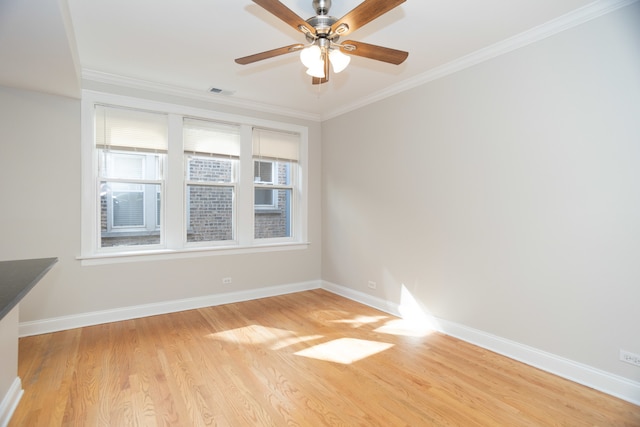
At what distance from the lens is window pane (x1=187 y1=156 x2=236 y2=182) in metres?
4.19

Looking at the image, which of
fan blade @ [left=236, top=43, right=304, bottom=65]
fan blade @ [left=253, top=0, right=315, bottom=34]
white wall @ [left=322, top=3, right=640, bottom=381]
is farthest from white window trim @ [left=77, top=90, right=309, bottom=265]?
fan blade @ [left=253, top=0, right=315, bottom=34]

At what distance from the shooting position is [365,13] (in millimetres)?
1725

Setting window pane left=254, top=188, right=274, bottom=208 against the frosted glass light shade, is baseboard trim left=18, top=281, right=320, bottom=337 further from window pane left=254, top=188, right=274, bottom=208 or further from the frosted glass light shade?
the frosted glass light shade

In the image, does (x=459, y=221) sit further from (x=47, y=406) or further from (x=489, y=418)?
(x=47, y=406)

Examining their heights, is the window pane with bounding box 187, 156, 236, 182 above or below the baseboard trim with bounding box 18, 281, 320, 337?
above

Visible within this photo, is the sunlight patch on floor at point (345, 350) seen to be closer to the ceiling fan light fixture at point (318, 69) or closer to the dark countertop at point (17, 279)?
the dark countertop at point (17, 279)

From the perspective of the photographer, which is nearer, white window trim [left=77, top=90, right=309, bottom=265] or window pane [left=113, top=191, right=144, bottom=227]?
white window trim [left=77, top=90, right=309, bottom=265]

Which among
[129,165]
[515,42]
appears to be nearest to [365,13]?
[515,42]

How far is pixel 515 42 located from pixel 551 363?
2649mm

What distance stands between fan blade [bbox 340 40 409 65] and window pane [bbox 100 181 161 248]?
2.96 metres

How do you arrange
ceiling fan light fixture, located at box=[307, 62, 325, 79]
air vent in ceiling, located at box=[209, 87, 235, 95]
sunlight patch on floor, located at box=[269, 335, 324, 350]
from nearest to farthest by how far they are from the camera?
ceiling fan light fixture, located at box=[307, 62, 325, 79], sunlight patch on floor, located at box=[269, 335, 324, 350], air vent in ceiling, located at box=[209, 87, 235, 95]

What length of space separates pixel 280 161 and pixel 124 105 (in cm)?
204

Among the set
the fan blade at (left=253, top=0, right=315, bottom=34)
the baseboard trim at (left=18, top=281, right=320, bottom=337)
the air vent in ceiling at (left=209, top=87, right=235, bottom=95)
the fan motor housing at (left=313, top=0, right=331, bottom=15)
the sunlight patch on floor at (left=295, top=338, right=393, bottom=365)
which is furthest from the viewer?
the air vent in ceiling at (left=209, top=87, right=235, bottom=95)

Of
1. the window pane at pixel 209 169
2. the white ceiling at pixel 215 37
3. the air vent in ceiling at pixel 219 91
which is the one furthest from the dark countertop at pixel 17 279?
the air vent in ceiling at pixel 219 91
